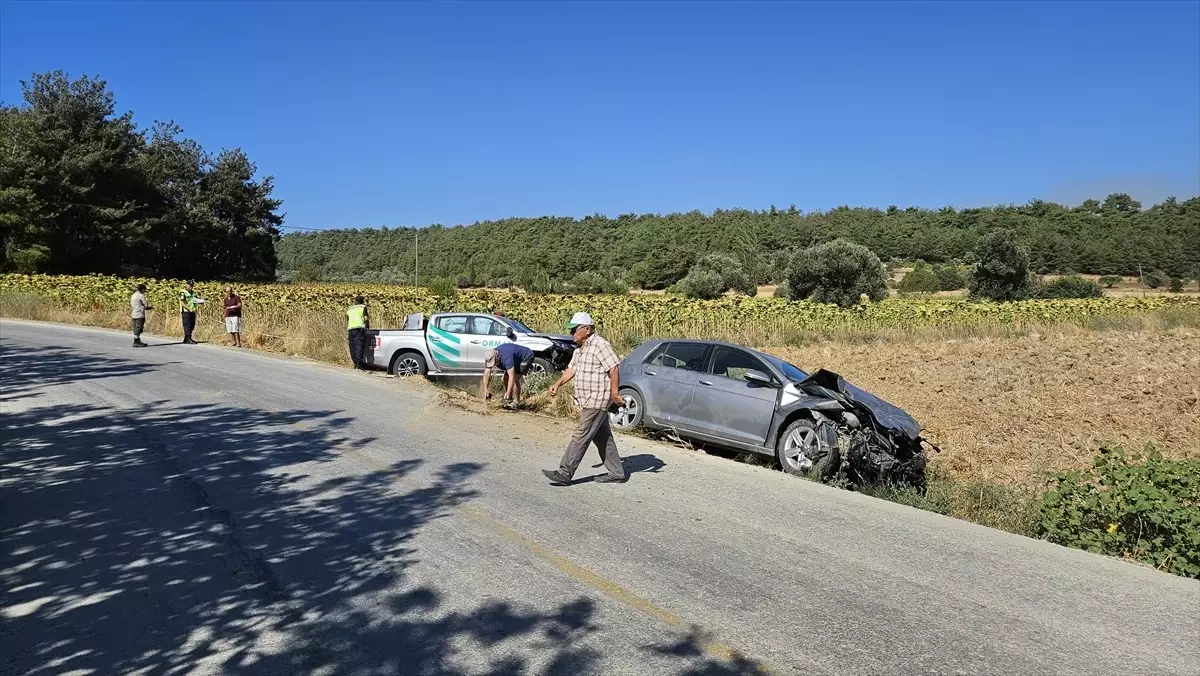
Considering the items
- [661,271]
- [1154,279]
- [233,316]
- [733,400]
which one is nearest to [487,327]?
[733,400]

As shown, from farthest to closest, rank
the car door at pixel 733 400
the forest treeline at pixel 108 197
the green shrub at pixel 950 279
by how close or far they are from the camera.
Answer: the green shrub at pixel 950 279 → the forest treeline at pixel 108 197 → the car door at pixel 733 400

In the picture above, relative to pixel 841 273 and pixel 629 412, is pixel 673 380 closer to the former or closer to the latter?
pixel 629 412

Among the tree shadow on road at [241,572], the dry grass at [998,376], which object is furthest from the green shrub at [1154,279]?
the tree shadow on road at [241,572]

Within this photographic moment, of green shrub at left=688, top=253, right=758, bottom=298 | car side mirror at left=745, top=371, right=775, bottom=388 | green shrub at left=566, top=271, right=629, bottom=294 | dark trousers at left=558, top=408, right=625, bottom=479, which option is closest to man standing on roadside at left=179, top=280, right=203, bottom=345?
car side mirror at left=745, top=371, right=775, bottom=388

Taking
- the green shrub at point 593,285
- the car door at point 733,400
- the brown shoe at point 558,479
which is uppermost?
the green shrub at point 593,285

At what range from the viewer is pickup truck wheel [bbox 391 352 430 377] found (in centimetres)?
1714

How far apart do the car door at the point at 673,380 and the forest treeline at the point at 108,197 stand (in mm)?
46073

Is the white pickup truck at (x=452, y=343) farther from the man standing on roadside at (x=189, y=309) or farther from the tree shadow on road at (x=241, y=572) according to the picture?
the man standing on roadside at (x=189, y=309)

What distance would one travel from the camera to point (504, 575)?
16.9 feet

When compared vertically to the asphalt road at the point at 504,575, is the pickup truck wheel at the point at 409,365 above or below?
above

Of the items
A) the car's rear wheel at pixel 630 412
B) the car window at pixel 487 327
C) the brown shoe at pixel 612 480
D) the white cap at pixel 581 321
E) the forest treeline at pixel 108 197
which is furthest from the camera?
the forest treeline at pixel 108 197

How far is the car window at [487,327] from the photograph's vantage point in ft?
54.9

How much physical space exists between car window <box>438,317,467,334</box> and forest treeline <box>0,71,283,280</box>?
128 feet

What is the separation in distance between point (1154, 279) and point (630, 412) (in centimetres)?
7771
